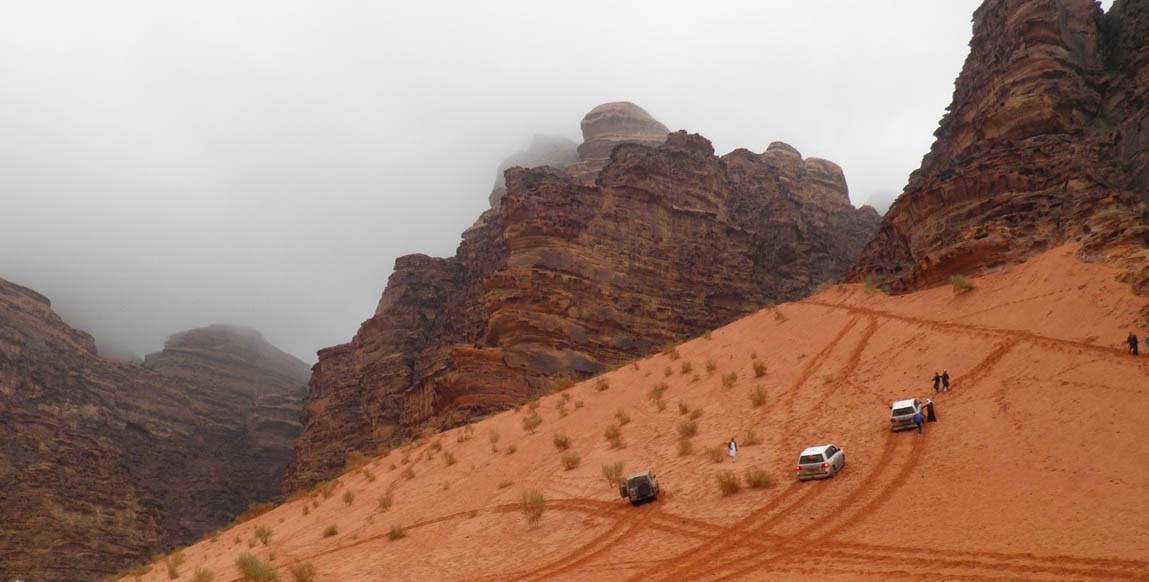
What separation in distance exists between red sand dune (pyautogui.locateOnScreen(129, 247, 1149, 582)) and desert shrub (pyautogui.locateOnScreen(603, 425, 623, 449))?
34 centimetres

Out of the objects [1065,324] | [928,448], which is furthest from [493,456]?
[1065,324]

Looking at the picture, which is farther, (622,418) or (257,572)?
(622,418)

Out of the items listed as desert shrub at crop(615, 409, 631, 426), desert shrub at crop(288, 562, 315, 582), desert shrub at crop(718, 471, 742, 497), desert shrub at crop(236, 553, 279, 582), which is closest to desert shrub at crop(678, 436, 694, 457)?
desert shrub at crop(718, 471, 742, 497)

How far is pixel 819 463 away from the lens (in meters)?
14.3

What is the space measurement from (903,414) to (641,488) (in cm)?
618

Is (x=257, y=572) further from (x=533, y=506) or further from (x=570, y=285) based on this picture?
(x=570, y=285)

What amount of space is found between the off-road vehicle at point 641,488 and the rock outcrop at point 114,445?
2011 inches

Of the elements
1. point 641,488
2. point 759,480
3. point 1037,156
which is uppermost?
point 1037,156

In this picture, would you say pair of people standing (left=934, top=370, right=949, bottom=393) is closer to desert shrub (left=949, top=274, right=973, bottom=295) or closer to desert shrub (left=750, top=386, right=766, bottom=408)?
desert shrub (left=750, top=386, right=766, bottom=408)

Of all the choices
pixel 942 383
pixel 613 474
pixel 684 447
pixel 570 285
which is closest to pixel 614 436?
pixel 684 447

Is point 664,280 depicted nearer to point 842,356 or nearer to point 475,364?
point 475,364

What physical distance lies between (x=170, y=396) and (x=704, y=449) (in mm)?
76502

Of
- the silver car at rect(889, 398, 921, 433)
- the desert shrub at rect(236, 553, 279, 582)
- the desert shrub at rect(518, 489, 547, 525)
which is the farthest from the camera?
the desert shrub at rect(518, 489, 547, 525)

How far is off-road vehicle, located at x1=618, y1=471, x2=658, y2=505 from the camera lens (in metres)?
15.3
